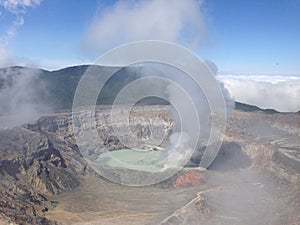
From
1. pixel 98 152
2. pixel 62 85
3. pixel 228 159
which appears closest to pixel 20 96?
pixel 62 85

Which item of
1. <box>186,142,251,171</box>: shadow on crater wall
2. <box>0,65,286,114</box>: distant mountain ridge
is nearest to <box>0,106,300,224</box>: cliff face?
<box>186,142,251,171</box>: shadow on crater wall

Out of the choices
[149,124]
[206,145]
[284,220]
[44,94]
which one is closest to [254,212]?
[284,220]

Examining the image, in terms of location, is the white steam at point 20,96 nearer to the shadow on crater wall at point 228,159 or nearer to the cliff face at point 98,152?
the cliff face at point 98,152

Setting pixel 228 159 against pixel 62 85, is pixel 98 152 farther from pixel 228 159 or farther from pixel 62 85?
pixel 62 85

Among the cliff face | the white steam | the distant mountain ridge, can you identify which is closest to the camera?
the cliff face

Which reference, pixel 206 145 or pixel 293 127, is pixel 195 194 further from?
pixel 293 127

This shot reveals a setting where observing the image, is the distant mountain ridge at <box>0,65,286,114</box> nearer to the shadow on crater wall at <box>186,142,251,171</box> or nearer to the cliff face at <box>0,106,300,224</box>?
the cliff face at <box>0,106,300,224</box>
